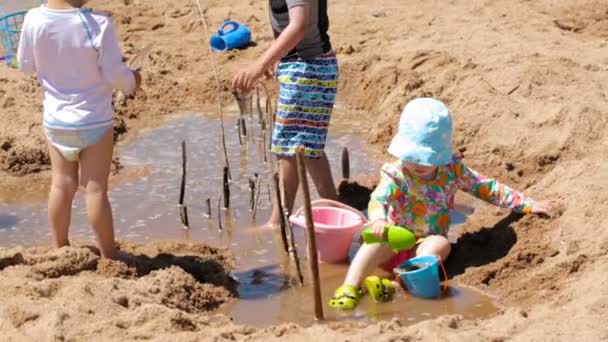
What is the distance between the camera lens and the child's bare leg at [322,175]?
6.37 metres

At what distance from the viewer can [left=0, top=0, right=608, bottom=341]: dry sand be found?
15.2 ft

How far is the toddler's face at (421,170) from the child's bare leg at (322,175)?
2.84 ft

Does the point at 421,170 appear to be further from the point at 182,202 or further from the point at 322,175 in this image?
the point at 182,202

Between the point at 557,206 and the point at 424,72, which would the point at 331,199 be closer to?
the point at 557,206

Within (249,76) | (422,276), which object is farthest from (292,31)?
(422,276)

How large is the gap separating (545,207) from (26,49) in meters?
2.72

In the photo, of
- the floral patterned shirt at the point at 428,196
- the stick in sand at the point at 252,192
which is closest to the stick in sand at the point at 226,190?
the stick in sand at the point at 252,192

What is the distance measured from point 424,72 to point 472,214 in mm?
2545

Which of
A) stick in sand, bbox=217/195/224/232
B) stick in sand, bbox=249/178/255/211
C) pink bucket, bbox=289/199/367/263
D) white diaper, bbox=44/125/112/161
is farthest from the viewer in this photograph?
stick in sand, bbox=249/178/255/211

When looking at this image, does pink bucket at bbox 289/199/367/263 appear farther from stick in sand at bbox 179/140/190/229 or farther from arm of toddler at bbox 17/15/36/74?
arm of toddler at bbox 17/15/36/74

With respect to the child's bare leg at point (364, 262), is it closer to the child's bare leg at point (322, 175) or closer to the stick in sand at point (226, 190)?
the child's bare leg at point (322, 175)

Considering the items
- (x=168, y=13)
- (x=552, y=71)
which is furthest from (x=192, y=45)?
(x=552, y=71)

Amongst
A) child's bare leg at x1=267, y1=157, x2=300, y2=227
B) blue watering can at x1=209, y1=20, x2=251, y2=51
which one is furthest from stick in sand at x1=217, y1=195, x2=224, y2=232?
blue watering can at x1=209, y1=20, x2=251, y2=51

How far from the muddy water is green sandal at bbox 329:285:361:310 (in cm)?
5
